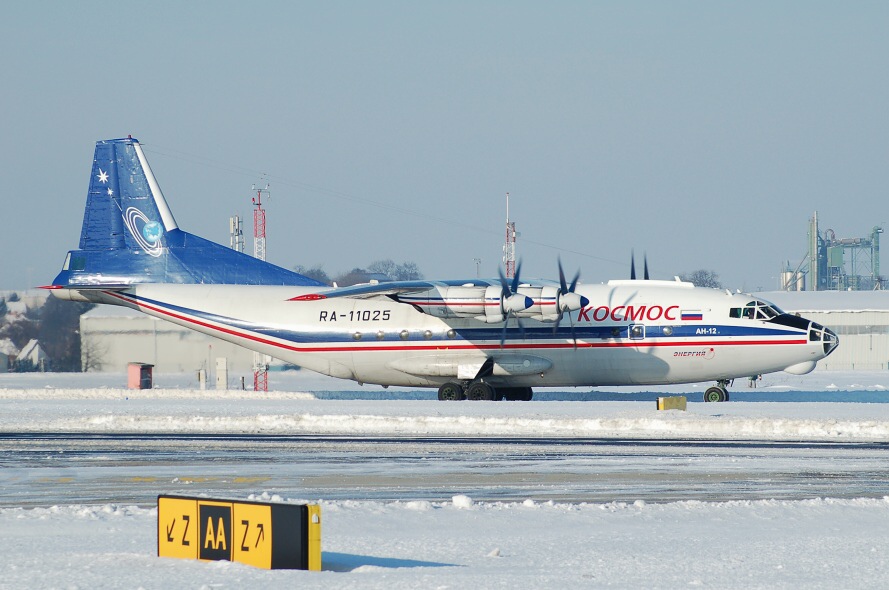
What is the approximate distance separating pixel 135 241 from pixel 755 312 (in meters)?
20.7

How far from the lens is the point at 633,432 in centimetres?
2358

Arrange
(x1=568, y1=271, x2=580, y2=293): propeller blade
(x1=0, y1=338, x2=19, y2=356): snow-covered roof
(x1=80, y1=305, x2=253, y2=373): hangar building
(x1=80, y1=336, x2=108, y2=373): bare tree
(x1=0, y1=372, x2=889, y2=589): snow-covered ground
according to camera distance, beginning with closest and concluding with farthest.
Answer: (x1=0, y1=372, x2=889, y2=589): snow-covered ground < (x1=568, y1=271, x2=580, y2=293): propeller blade < (x1=80, y1=305, x2=253, y2=373): hangar building < (x1=80, y1=336, x2=108, y2=373): bare tree < (x1=0, y1=338, x2=19, y2=356): snow-covered roof

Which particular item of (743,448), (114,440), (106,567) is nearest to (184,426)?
(114,440)

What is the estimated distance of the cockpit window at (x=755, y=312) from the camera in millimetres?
31203

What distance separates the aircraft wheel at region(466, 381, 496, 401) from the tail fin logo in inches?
468

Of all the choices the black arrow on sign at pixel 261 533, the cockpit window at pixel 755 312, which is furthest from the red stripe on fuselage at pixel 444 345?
the black arrow on sign at pixel 261 533

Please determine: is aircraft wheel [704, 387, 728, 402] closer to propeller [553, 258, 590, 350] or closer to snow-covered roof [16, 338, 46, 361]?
propeller [553, 258, 590, 350]

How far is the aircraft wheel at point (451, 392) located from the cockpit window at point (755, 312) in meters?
8.72

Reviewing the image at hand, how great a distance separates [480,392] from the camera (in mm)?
32594

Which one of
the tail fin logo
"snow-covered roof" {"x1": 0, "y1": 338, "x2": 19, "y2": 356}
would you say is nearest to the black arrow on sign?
the tail fin logo

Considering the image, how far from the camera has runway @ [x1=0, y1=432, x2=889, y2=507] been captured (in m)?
14.3

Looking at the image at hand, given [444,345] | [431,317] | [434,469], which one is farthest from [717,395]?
[434,469]

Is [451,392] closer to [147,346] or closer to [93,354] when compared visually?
[147,346]

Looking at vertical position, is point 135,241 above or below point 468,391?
above
